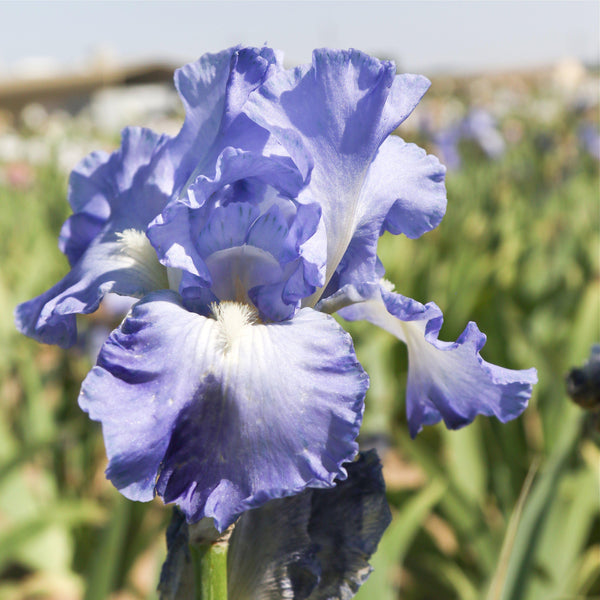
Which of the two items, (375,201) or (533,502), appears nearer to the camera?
(375,201)

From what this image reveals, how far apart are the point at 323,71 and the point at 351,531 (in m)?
0.39

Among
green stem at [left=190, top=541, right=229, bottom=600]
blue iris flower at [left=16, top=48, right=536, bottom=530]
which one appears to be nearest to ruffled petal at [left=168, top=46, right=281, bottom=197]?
blue iris flower at [left=16, top=48, right=536, bottom=530]

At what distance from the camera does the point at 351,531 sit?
583mm

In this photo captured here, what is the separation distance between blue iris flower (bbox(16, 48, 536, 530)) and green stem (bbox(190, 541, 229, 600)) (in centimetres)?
8

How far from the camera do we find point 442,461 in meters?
2.10

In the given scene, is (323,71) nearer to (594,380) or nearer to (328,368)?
(328,368)

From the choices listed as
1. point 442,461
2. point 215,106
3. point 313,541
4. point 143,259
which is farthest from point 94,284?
point 442,461

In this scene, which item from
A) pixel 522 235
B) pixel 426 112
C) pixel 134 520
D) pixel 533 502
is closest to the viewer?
pixel 533 502

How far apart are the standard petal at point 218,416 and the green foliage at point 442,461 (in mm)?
392

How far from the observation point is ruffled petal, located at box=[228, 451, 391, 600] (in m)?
0.56

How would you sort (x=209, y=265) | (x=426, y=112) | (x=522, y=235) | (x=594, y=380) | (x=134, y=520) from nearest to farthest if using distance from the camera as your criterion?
(x=209, y=265)
(x=594, y=380)
(x=134, y=520)
(x=522, y=235)
(x=426, y=112)

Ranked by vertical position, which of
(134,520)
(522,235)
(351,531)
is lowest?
(134,520)

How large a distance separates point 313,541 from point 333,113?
0.37 m

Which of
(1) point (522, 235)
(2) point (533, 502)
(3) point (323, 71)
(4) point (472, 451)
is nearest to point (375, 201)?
(3) point (323, 71)
